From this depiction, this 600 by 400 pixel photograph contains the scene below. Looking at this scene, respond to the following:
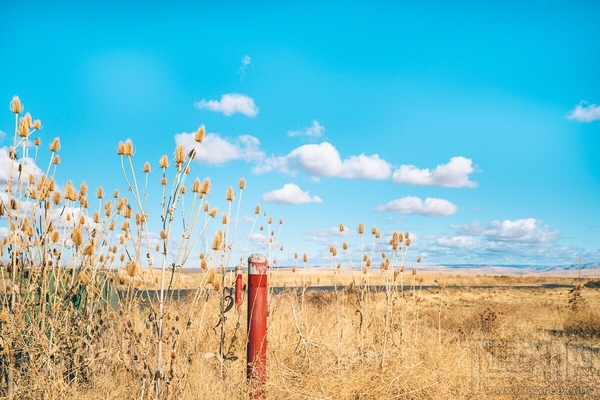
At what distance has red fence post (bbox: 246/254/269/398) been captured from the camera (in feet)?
11.7

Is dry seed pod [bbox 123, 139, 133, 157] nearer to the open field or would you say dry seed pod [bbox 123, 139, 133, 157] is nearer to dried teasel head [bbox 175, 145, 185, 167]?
dried teasel head [bbox 175, 145, 185, 167]

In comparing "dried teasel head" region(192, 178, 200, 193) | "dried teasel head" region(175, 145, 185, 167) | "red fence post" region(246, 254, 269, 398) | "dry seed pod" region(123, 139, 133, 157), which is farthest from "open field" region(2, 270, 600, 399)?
"dry seed pod" region(123, 139, 133, 157)

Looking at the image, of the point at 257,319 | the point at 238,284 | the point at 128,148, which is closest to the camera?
the point at 128,148

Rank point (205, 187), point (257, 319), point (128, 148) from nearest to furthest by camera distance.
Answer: point (128, 148), point (205, 187), point (257, 319)

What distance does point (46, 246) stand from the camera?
3.95m

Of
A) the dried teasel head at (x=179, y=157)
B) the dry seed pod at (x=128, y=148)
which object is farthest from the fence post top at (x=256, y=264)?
the dry seed pod at (x=128, y=148)

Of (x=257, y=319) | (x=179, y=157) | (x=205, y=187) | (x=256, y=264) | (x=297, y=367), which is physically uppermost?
(x=179, y=157)

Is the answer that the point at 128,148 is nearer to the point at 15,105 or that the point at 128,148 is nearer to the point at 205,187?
the point at 205,187

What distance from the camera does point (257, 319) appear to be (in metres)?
3.58

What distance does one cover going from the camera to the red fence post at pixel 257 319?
140 inches

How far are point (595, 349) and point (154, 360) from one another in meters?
7.62

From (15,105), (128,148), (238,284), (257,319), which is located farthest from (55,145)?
(238,284)

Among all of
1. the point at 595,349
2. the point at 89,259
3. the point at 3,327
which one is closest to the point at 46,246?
the point at 89,259

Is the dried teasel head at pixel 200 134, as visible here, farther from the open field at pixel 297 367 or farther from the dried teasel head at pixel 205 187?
the open field at pixel 297 367
